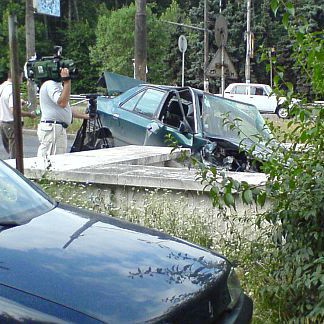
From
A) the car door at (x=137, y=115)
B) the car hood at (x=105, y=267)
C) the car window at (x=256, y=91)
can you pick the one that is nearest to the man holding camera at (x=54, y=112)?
the car door at (x=137, y=115)

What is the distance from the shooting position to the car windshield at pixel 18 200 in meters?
3.53

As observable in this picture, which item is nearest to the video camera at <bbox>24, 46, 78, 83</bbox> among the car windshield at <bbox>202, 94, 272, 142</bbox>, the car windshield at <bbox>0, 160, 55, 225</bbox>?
the car windshield at <bbox>202, 94, 272, 142</bbox>

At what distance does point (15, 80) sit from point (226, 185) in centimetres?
243

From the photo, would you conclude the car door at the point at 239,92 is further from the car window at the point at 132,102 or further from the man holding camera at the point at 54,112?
the man holding camera at the point at 54,112

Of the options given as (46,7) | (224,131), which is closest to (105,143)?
(224,131)

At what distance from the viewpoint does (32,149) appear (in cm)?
1730

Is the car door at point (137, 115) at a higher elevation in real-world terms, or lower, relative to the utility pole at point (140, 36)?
lower

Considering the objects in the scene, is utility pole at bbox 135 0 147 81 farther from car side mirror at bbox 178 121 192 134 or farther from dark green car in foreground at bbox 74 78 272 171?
car side mirror at bbox 178 121 192 134

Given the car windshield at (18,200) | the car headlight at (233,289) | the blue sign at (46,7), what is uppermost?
the blue sign at (46,7)

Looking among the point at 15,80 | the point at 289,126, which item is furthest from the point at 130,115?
the point at 289,126

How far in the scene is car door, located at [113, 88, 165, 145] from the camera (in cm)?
1011

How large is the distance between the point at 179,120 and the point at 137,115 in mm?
755

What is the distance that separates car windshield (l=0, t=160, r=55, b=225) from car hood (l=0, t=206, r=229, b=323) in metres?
0.09

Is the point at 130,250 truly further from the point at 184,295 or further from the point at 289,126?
the point at 289,126
